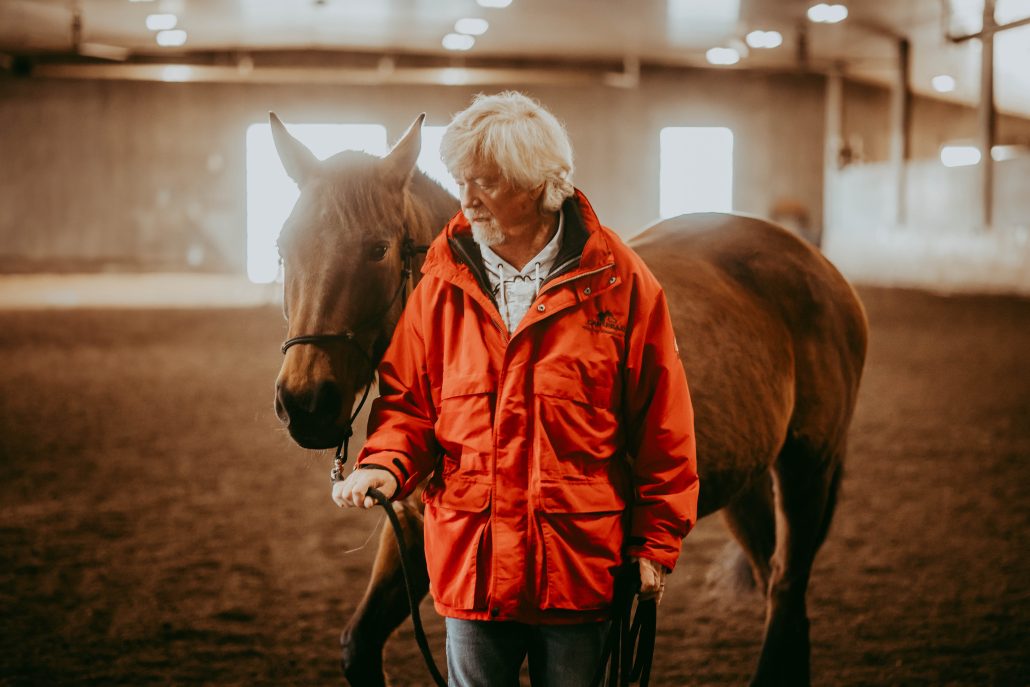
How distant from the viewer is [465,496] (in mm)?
1805

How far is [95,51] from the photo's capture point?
69.0 ft

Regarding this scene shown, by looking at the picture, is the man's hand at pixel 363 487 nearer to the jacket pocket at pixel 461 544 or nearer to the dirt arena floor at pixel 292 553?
the jacket pocket at pixel 461 544

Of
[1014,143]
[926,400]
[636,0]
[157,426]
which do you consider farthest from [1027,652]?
[1014,143]

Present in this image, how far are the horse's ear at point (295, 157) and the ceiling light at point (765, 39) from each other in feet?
60.4

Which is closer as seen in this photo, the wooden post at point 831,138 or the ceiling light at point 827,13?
the ceiling light at point 827,13

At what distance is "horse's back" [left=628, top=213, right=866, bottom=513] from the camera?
2.75m

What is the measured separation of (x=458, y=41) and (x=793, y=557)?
1924 centimetres

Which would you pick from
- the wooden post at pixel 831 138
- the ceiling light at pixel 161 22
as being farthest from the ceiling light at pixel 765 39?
the ceiling light at pixel 161 22

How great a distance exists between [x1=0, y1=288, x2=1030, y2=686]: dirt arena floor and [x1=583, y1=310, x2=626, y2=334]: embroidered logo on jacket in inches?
63.9

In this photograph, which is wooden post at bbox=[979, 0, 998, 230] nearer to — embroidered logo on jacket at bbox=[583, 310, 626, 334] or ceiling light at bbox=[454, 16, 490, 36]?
ceiling light at bbox=[454, 16, 490, 36]

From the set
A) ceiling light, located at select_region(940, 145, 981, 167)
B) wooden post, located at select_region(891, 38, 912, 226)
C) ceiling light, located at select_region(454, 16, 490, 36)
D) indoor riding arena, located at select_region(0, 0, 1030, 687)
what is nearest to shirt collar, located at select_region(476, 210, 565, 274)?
indoor riding arena, located at select_region(0, 0, 1030, 687)

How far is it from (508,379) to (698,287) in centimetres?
136

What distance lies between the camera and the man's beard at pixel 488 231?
1.83 metres

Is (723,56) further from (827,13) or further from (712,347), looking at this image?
(712,347)
